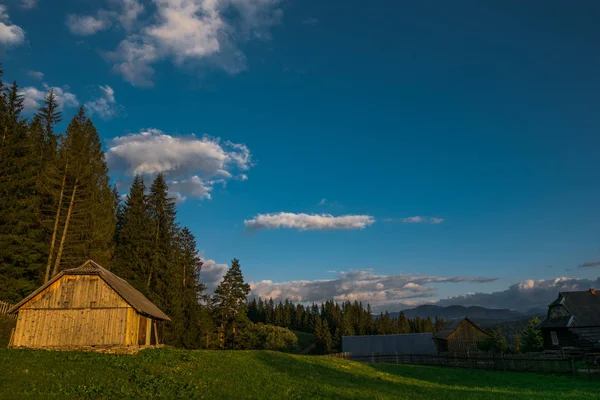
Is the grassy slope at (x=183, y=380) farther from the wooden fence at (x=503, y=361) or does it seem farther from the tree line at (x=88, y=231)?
the tree line at (x=88, y=231)

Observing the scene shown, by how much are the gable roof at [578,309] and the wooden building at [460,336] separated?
15739 mm

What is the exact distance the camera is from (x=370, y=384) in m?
21.0

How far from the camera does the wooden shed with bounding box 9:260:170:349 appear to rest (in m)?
26.5

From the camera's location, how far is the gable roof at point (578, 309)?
44.8 m

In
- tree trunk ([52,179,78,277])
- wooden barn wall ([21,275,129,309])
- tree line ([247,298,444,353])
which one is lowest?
tree line ([247,298,444,353])

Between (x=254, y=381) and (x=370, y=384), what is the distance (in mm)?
6887

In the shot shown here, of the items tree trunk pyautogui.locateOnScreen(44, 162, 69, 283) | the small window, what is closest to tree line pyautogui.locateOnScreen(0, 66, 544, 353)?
tree trunk pyautogui.locateOnScreen(44, 162, 69, 283)

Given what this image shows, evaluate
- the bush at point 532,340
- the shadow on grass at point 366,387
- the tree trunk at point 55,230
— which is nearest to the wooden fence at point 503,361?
the shadow on grass at point 366,387

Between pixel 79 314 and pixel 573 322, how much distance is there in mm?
53456

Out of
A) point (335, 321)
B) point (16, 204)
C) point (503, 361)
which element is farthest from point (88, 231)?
point (335, 321)

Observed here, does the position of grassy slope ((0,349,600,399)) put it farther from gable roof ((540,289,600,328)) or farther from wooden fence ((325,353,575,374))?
gable roof ((540,289,600,328))

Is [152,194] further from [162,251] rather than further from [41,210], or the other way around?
[41,210]

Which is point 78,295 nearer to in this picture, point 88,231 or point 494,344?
point 88,231

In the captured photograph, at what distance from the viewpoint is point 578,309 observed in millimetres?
46562
